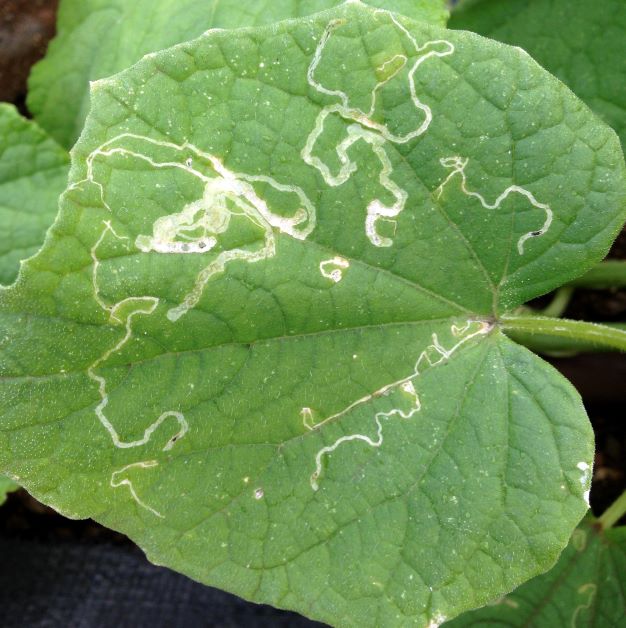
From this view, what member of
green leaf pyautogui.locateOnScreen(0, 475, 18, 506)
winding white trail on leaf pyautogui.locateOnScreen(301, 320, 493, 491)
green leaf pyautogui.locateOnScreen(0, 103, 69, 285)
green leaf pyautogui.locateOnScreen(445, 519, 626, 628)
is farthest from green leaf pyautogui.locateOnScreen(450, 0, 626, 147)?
green leaf pyautogui.locateOnScreen(0, 475, 18, 506)

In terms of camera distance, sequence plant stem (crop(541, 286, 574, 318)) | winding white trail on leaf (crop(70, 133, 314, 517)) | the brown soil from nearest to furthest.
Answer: winding white trail on leaf (crop(70, 133, 314, 517))
plant stem (crop(541, 286, 574, 318))
the brown soil

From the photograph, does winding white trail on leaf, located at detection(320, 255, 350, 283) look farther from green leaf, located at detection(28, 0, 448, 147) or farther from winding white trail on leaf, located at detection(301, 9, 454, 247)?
green leaf, located at detection(28, 0, 448, 147)

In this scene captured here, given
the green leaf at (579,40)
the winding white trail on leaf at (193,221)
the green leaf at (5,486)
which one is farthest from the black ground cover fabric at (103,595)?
the green leaf at (579,40)

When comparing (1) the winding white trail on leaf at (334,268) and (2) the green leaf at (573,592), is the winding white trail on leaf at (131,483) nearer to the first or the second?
(1) the winding white trail on leaf at (334,268)

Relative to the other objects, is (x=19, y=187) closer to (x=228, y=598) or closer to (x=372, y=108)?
(x=372, y=108)

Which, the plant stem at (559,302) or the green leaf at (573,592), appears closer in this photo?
the green leaf at (573,592)

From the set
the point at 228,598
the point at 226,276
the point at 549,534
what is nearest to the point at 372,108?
the point at 226,276
